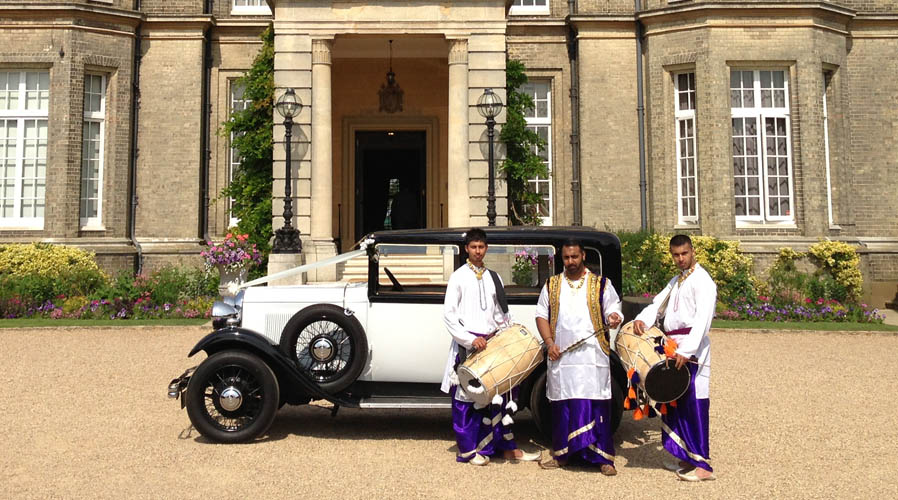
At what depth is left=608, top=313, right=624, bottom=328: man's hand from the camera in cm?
416

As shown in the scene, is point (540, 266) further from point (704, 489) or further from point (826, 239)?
point (826, 239)

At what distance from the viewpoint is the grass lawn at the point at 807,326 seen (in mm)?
10734

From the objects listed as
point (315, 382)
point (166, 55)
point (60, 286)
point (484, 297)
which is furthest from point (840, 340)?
point (166, 55)

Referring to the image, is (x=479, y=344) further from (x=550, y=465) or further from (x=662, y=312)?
(x=662, y=312)

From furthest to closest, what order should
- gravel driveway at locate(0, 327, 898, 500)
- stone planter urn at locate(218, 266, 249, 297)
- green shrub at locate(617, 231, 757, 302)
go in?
green shrub at locate(617, 231, 757, 302)
stone planter urn at locate(218, 266, 249, 297)
gravel driveway at locate(0, 327, 898, 500)

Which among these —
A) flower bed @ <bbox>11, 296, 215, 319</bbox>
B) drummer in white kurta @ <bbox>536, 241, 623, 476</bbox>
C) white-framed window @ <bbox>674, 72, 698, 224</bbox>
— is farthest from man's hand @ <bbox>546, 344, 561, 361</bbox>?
white-framed window @ <bbox>674, 72, 698, 224</bbox>

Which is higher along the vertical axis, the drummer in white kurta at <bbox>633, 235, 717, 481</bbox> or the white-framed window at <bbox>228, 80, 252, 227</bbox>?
the white-framed window at <bbox>228, 80, 252, 227</bbox>

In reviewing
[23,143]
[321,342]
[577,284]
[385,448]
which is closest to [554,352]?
[577,284]

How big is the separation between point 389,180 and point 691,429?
588 inches

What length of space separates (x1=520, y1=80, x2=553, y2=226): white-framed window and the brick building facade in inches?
2.4

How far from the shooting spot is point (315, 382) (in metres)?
4.76

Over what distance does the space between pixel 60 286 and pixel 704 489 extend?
1259 centimetres

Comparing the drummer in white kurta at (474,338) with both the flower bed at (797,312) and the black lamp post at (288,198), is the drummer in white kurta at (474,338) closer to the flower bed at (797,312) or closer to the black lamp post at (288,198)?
the black lamp post at (288,198)

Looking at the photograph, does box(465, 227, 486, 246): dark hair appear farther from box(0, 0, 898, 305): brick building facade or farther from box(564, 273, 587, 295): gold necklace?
box(0, 0, 898, 305): brick building facade
